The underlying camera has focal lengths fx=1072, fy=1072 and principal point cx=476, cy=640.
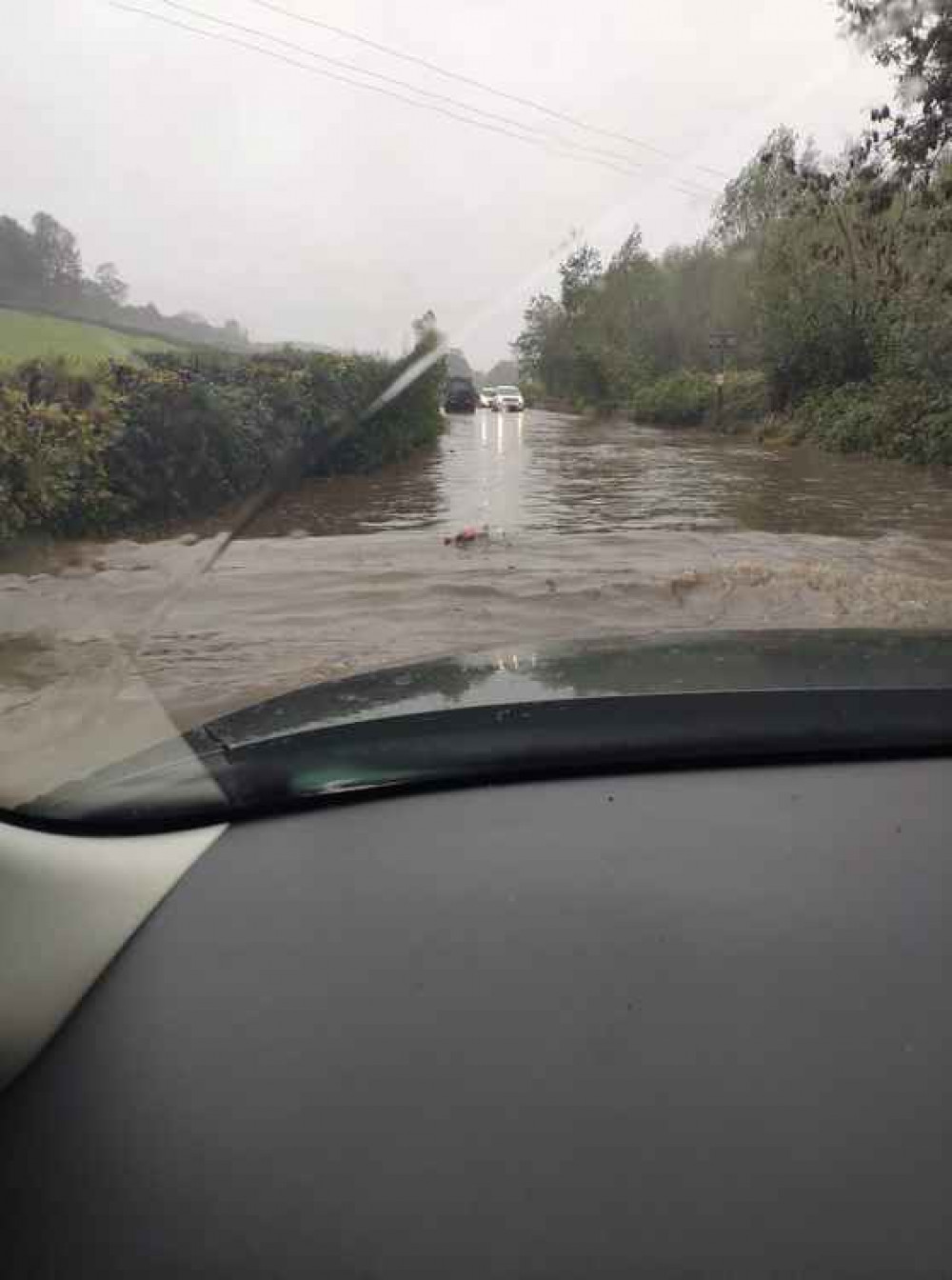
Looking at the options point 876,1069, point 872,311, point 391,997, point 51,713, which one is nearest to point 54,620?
point 51,713

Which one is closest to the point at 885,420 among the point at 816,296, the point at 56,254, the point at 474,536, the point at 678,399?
the point at 816,296

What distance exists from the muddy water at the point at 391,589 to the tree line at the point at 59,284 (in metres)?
1.35

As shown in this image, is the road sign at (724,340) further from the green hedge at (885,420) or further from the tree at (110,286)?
the tree at (110,286)

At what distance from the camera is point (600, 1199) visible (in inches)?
57.3

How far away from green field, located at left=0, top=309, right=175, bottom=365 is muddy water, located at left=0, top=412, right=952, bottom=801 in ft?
4.42

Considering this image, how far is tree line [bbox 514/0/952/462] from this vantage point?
15.4 m

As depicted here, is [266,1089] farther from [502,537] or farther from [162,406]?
Result: [502,537]

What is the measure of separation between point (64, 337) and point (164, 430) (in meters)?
6.16

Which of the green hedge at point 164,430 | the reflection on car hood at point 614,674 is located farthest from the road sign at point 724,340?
the reflection on car hood at point 614,674

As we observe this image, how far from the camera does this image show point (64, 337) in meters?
4.10

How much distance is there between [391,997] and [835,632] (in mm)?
2159

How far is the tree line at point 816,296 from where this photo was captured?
15438mm

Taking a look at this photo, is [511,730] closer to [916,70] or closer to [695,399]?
[916,70]

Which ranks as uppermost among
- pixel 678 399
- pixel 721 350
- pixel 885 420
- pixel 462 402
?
pixel 462 402
